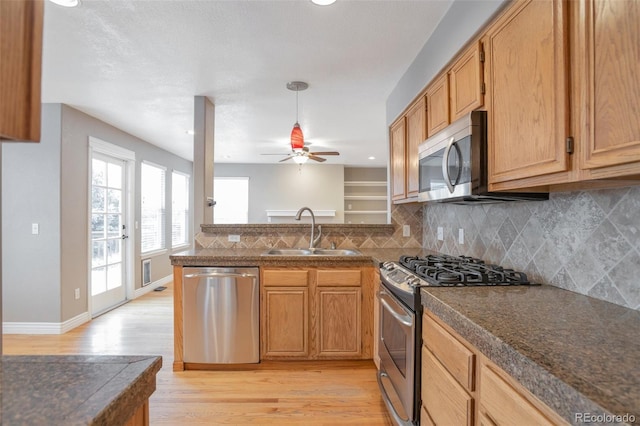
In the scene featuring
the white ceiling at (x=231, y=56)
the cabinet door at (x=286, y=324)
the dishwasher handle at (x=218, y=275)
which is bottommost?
the cabinet door at (x=286, y=324)

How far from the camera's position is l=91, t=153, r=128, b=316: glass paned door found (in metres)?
4.28

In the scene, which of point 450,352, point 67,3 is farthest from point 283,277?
point 67,3

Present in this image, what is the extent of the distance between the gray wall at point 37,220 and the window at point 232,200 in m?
4.20

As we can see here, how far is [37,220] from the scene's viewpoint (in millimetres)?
3592

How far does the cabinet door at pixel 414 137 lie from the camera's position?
2.46 metres

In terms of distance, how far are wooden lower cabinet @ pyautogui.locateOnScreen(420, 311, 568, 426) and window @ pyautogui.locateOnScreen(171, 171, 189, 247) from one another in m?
6.00

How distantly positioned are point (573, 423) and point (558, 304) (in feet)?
2.37

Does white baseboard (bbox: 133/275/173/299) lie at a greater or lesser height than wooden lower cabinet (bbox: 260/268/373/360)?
lesser

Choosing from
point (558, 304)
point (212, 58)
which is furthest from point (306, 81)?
point (558, 304)

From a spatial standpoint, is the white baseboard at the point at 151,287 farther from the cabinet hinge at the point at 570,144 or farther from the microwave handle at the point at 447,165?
the cabinet hinge at the point at 570,144

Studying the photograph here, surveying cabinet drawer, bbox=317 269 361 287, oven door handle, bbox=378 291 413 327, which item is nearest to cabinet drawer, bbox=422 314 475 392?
oven door handle, bbox=378 291 413 327

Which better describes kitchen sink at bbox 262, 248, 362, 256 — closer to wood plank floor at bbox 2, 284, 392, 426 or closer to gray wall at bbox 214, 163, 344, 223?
wood plank floor at bbox 2, 284, 392, 426

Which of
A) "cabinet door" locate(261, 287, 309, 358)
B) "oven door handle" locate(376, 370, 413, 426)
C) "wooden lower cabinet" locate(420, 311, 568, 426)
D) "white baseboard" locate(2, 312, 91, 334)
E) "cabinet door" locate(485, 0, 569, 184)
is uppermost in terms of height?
"cabinet door" locate(485, 0, 569, 184)

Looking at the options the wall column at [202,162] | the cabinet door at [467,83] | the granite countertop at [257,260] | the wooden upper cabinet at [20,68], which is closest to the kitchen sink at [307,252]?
the granite countertop at [257,260]
